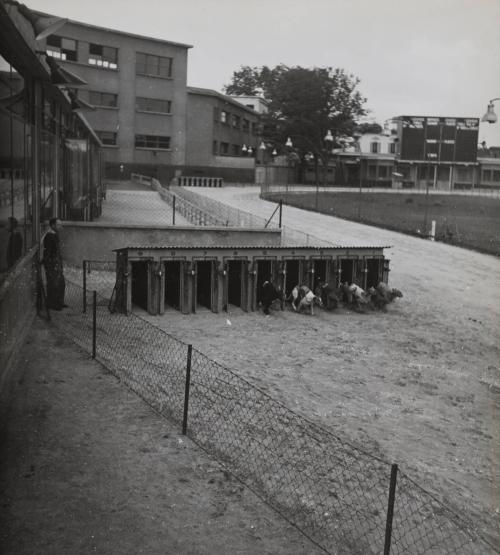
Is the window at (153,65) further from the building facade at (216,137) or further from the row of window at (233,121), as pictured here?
the row of window at (233,121)

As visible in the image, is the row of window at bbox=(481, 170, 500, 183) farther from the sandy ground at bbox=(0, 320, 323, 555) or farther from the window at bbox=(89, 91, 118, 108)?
the sandy ground at bbox=(0, 320, 323, 555)

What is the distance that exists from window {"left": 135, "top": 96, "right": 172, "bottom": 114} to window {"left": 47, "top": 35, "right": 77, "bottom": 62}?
6.02 meters

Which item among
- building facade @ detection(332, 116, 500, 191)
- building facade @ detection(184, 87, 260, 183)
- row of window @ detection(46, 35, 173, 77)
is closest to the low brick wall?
row of window @ detection(46, 35, 173, 77)

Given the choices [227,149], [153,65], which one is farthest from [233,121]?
[153,65]

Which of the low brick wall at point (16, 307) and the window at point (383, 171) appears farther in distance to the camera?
the window at point (383, 171)

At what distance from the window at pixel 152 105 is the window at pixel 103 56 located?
3147 millimetres

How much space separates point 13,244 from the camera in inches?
349

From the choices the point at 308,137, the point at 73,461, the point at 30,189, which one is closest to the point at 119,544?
the point at 73,461

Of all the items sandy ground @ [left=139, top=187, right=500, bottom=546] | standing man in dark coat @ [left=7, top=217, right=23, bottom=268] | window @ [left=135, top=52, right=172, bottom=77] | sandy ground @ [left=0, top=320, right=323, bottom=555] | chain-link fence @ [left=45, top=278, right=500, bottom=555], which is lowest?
sandy ground @ [left=139, top=187, right=500, bottom=546]

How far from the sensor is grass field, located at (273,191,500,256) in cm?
3166

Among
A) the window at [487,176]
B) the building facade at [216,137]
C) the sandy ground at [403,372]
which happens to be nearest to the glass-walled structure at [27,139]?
the sandy ground at [403,372]

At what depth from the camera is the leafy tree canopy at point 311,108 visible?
67125 mm

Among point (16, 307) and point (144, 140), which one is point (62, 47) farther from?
point (16, 307)

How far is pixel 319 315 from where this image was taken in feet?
51.4
